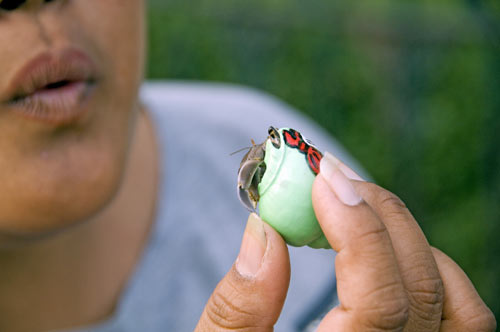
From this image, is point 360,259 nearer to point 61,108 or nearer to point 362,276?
point 362,276

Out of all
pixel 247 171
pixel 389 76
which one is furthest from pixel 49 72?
pixel 389 76

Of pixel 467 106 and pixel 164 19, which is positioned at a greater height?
pixel 164 19

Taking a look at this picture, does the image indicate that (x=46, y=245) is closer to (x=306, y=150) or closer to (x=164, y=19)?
(x=306, y=150)

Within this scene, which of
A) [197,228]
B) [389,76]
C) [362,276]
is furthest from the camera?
[389,76]

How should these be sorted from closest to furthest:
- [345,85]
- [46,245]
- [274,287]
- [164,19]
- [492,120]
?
[274,287] < [46,245] < [492,120] < [345,85] < [164,19]

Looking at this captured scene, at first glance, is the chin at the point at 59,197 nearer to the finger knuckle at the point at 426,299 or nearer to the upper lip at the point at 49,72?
the upper lip at the point at 49,72

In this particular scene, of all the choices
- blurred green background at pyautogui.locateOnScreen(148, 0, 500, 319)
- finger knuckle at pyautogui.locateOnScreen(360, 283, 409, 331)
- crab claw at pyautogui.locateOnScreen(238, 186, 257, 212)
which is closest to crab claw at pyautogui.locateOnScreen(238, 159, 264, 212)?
crab claw at pyautogui.locateOnScreen(238, 186, 257, 212)

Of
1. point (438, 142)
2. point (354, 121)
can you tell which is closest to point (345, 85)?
point (354, 121)
